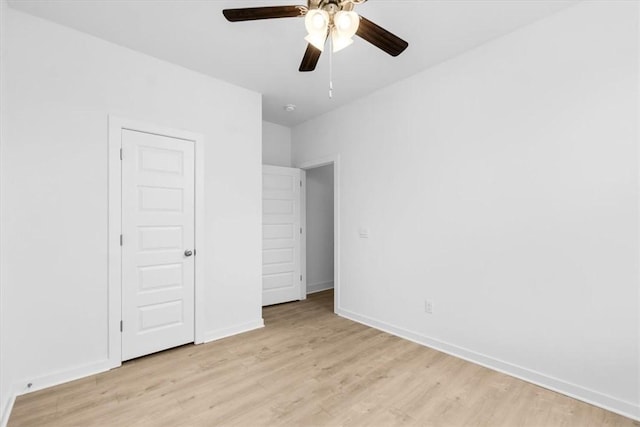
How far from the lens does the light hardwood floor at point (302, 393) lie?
1909 mm

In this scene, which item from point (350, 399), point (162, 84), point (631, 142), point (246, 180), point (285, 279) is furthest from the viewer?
point (285, 279)

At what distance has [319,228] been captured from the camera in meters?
5.30

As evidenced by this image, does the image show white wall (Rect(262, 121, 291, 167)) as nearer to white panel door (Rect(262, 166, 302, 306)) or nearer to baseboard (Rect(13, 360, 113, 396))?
white panel door (Rect(262, 166, 302, 306))

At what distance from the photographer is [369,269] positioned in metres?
3.64

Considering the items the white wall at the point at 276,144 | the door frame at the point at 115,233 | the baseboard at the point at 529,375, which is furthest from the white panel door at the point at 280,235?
the door frame at the point at 115,233

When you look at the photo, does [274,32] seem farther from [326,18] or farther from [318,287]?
[318,287]

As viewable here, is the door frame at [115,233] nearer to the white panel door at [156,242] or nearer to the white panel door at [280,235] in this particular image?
the white panel door at [156,242]

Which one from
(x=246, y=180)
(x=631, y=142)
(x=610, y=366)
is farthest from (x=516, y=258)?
(x=246, y=180)

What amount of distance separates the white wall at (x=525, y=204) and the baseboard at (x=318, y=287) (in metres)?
1.81

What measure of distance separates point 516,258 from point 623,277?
0.61m

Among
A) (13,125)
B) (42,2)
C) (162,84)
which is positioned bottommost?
(13,125)

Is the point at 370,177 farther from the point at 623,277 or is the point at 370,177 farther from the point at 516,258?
the point at 623,277

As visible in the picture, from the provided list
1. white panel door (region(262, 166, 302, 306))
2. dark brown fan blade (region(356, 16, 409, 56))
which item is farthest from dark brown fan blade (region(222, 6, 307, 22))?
white panel door (region(262, 166, 302, 306))

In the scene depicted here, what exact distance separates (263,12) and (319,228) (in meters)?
3.89
